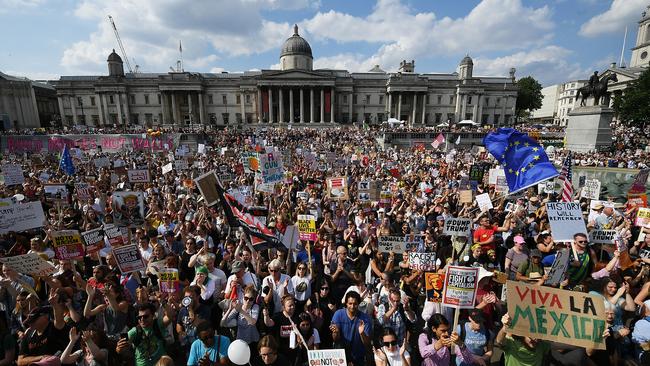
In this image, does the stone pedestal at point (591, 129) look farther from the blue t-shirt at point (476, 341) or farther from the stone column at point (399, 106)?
the stone column at point (399, 106)

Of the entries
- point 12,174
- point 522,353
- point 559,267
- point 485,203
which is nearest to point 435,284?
point 522,353

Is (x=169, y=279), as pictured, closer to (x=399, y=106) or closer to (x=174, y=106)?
(x=399, y=106)

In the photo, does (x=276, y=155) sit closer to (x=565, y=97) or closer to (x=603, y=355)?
(x=603, y=355)

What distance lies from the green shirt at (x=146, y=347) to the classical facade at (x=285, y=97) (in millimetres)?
64141

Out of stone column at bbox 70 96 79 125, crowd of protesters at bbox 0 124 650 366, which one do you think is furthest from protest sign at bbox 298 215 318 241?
stone column at bbox 70 96 79 125

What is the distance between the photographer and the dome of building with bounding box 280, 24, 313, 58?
255 feet

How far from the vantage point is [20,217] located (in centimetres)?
696

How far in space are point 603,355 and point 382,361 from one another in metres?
2.96

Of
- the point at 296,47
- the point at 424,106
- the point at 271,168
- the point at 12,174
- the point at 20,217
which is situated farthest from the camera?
the point at 296,47

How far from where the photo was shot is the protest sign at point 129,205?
8844 millimetres

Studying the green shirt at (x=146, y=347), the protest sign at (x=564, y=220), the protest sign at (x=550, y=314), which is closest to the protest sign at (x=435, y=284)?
the protest sign at (x=550, y=314)

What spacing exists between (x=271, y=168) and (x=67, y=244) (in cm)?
570

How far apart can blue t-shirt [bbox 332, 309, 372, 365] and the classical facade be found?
209ft

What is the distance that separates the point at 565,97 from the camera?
100438 mm
